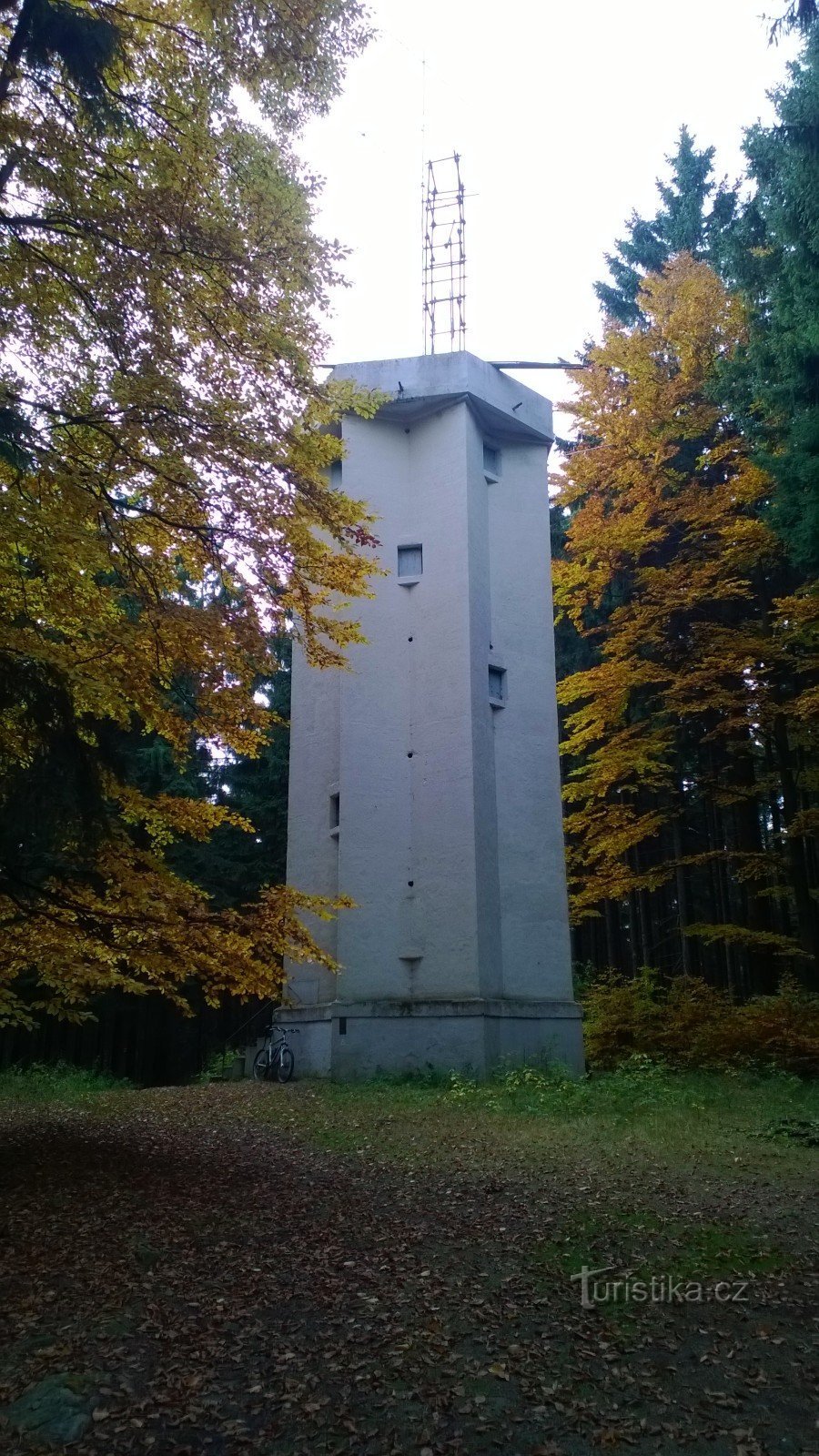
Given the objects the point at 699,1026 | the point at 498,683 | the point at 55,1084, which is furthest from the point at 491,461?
the point at 55,1084

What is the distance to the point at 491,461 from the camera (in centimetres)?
1944

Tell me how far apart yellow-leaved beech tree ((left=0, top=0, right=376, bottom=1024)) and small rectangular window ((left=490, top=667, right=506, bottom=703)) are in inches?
354

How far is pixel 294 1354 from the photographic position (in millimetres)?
5312

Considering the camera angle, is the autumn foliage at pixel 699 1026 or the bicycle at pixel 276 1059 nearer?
the autumn foliage at pixel 699 1026

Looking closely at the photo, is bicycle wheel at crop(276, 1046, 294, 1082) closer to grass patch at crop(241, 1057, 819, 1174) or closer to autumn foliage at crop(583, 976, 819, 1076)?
grass patch at crop(241, 1057, 819, 1174)

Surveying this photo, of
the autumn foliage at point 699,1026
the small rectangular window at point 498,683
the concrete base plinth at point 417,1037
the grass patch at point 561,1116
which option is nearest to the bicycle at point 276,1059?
the concrete base plinth at point 417,1037

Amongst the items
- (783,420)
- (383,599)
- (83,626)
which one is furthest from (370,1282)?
(383,599)

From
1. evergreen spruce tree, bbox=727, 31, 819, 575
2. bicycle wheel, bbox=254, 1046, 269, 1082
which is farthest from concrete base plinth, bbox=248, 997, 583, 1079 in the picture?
evergreen spruce tree, bbox=727, 31, 819, 575

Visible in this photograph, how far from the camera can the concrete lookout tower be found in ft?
52.0

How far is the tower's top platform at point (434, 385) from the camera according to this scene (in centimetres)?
1831

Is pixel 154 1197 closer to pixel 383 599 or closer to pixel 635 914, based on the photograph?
pixel 383 599

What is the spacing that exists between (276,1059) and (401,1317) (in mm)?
11122

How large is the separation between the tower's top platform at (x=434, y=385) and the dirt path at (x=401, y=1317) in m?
13.8

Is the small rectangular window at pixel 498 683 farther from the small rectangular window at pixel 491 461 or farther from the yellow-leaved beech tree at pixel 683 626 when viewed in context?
the small rectangular window at pixel 491 461
